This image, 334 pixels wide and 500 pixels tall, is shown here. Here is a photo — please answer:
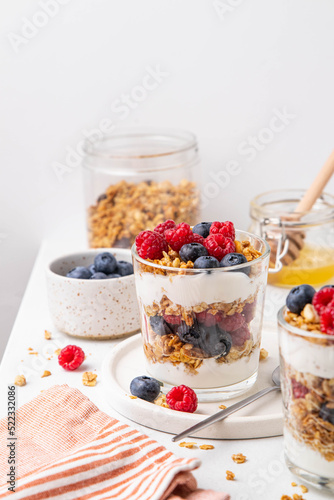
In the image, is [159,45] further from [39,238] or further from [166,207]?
[39,238]

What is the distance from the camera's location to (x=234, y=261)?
2.59 feet

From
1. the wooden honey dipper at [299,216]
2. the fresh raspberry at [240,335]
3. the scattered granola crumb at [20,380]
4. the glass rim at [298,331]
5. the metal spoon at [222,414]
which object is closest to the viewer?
the glass rim at [298,331]

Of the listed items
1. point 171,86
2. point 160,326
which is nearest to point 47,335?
→ point 160,326

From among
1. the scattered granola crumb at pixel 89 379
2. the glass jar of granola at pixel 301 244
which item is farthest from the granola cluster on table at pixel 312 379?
the glass jar of granola at pixel 301 244

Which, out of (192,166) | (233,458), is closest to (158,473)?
(233,458)

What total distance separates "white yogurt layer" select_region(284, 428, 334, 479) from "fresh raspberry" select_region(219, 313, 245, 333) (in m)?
0.15

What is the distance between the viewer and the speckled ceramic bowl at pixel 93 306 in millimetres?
1032

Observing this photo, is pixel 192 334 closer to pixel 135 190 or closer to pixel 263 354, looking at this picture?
pixel 263 354

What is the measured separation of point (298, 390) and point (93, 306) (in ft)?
1.55

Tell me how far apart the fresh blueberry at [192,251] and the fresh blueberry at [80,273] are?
31cm

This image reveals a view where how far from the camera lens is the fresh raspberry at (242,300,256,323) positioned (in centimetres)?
81

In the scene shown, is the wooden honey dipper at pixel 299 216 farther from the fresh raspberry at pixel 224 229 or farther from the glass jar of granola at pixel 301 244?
the fresh raspberry at pixel 224 229

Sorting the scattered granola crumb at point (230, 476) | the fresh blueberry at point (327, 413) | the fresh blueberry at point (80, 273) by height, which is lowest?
the scattered granola crumb at point (230, 476)

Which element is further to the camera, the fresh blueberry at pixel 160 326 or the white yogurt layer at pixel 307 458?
the fresh blueberry at pixel 160 326
